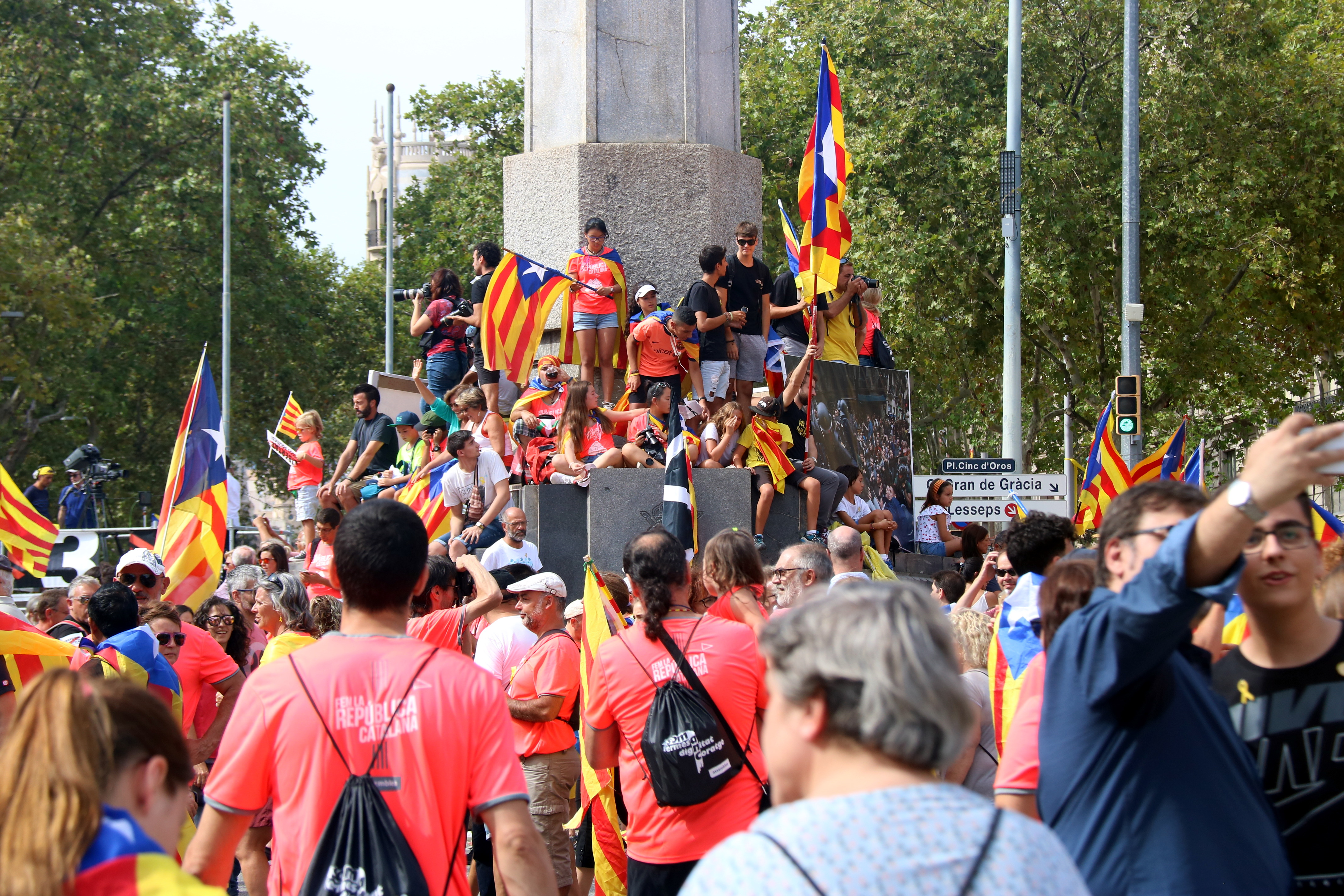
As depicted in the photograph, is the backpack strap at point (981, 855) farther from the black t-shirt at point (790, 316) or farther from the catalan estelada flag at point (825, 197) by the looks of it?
the black t-shirt at point (790, 316)

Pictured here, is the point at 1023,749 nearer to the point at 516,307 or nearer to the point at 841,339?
the point at 516,307

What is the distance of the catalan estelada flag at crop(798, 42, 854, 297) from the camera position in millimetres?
10305

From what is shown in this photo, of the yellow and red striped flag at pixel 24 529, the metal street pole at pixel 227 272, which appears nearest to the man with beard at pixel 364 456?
the yellow and red striped flag at pixel 24 529

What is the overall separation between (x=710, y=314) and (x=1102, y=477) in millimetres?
3133

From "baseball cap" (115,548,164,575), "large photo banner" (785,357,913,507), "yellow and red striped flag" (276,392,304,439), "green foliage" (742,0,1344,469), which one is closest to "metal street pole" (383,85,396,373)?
"green foliage" (742,0,1344,469)

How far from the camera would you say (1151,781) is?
2.40 metres

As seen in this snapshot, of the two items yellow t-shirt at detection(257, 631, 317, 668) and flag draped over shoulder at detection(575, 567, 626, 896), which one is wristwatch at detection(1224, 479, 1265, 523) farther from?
yellow t-shirt at detection(257, 631, 317, 668)

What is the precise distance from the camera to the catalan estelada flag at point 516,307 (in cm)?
1072

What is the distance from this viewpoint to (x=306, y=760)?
2.99 metres

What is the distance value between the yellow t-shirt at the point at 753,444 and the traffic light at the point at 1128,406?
8.89 m

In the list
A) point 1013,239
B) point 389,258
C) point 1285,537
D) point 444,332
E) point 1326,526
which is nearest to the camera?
point 1285,537

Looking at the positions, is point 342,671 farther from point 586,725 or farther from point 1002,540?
point 1002,540

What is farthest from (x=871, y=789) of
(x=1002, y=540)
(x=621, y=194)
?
(x=621, y=194)

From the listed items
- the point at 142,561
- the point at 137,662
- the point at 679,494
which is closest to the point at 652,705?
the point at 137,662
